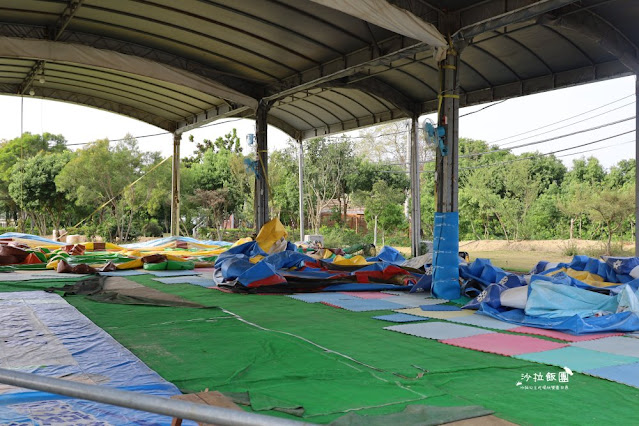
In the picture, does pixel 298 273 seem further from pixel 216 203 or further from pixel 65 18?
pixel 216 203

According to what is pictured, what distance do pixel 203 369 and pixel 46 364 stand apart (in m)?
1.25

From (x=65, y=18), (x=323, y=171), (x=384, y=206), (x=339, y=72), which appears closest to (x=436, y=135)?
(x=339, y=72)

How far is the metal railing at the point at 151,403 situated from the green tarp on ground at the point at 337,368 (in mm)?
1622

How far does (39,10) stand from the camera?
36.3 feet

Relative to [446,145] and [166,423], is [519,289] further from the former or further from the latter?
[166,423]

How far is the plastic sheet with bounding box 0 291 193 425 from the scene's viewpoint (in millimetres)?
3094

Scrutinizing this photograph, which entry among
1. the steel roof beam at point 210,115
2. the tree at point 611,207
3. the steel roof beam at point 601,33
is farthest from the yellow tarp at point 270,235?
the tree at point 611,207

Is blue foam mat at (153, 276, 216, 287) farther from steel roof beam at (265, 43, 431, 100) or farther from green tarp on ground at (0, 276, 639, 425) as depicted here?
steel roof beam at (265, 43, 431, 100)

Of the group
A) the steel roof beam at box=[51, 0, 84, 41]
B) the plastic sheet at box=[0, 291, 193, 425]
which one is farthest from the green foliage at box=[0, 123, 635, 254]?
the plastic sheet at box=[0, 291, 193, 425]

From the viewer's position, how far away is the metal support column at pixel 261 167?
15391mm

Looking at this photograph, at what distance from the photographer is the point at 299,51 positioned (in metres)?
12.4

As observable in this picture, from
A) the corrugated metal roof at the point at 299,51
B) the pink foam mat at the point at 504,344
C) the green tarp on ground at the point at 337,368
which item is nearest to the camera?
the green tarp on ground at the point at 337,368

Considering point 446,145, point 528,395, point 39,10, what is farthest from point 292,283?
point 39,10

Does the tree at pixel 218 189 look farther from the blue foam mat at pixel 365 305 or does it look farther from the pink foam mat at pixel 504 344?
the pink foam mat at pixel 504 344
